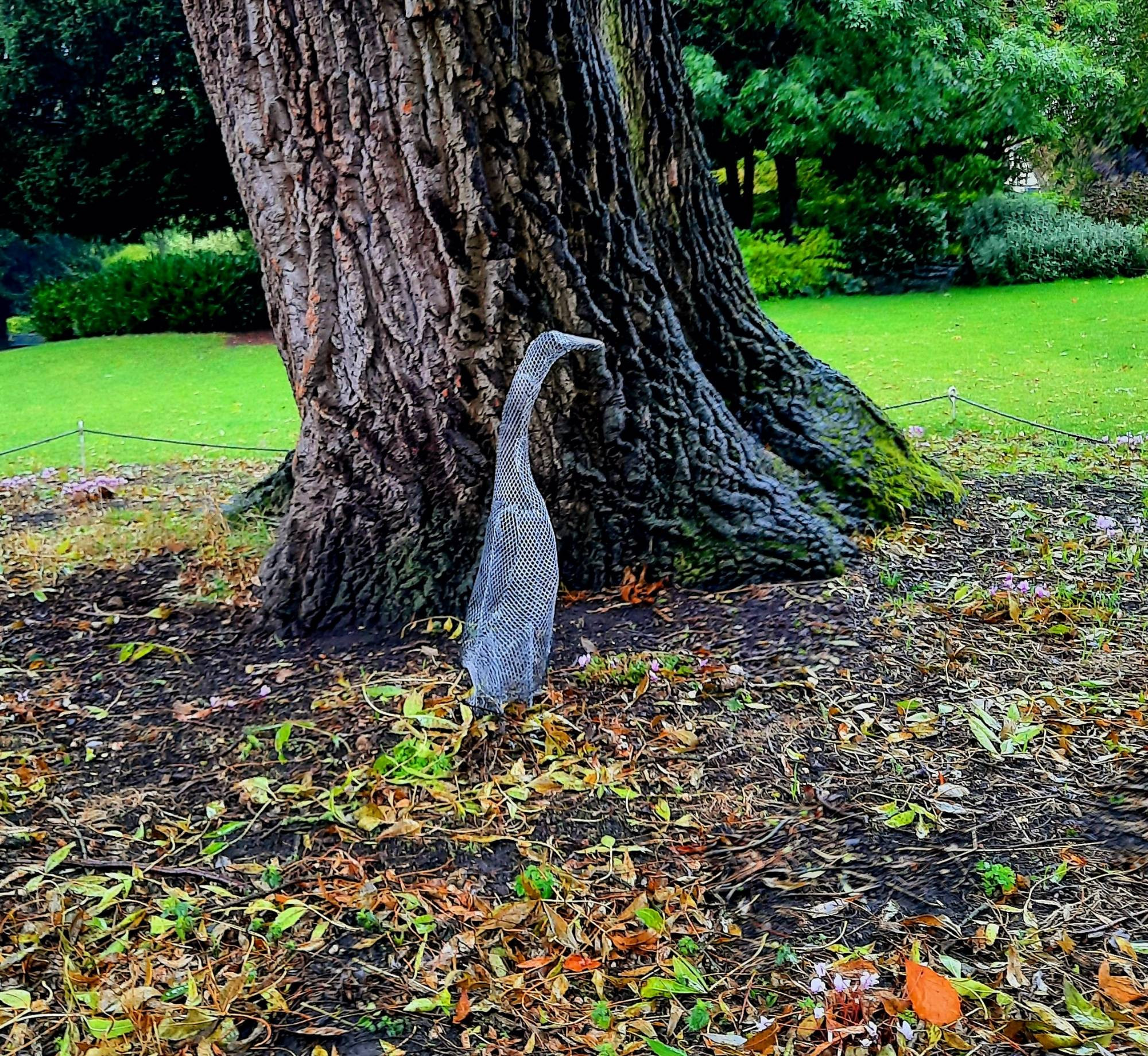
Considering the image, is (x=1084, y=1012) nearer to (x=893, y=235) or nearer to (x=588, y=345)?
(x=588, y=345)

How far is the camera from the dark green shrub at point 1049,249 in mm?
15906

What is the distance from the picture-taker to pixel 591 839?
7.34 feet

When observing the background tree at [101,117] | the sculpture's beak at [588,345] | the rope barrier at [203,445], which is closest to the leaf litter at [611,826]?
the sculpture's beak at [588,345]

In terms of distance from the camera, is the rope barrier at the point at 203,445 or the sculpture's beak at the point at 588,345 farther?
the rope barrier at the point at 203,445

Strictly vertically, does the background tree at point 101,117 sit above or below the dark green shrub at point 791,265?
above

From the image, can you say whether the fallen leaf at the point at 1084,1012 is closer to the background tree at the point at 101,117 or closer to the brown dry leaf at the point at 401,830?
the brown dry leaf at the point at 401,830

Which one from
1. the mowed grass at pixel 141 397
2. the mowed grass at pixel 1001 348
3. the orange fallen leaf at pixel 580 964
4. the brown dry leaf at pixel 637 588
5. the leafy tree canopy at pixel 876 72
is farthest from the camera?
the leafy tree canopy at pixel 876 72

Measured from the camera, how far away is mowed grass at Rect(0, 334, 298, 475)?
27.9 feet

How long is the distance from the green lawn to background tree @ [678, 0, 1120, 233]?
2703mm

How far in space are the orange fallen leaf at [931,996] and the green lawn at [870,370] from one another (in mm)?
4928

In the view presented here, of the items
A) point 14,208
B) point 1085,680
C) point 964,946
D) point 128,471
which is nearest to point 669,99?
point 1085,680

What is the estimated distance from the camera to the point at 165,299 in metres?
15.9

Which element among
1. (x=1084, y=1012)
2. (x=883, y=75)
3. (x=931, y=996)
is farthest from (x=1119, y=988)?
(x=883, y=75)

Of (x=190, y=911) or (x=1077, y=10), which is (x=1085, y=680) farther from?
(x=1077, y=10)
